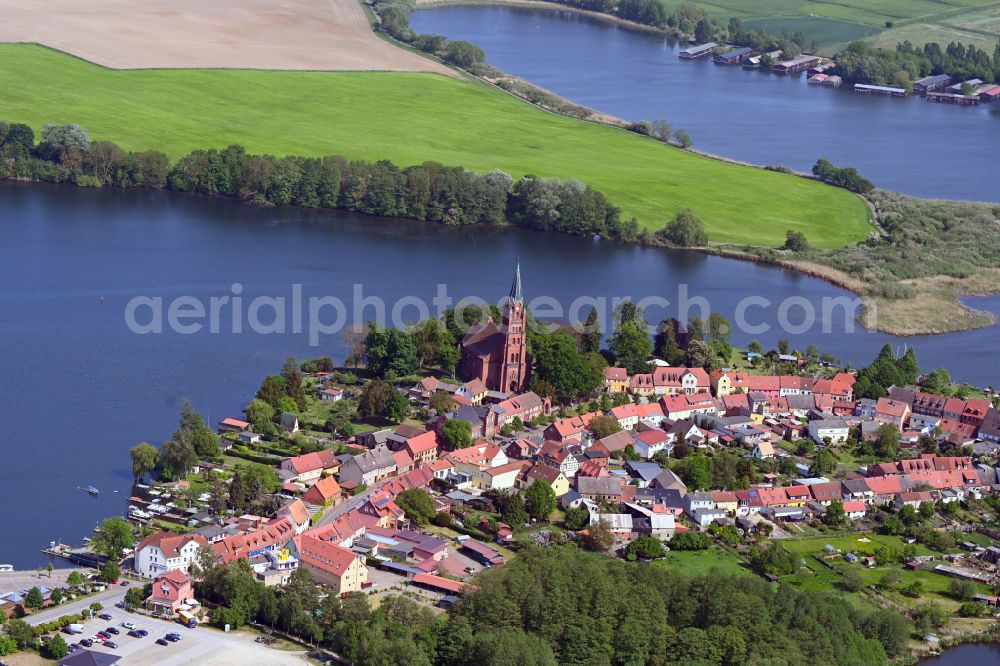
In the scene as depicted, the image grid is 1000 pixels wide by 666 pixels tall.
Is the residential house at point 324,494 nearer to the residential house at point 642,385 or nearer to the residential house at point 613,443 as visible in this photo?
the residential house at point 613,443

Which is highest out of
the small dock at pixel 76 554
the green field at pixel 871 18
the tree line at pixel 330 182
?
the green field at pixel 871 18

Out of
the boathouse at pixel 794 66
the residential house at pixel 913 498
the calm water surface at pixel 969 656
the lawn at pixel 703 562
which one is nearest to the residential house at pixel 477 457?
the lawn at pixel 703 562

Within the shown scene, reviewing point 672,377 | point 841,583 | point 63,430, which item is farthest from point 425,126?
point 841,583

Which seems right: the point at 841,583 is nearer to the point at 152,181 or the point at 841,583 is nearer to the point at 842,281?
the point at 842,281

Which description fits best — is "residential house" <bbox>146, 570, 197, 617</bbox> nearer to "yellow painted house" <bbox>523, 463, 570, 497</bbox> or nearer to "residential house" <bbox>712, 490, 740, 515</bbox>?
"yellow painted house" <bbox>523, 463, 570, 497</bbox>

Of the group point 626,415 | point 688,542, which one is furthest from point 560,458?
point 688,542

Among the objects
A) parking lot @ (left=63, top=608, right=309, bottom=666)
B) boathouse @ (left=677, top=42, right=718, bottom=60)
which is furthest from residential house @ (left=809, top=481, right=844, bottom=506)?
boathouse @ (left=677, top=42, right=718, bottom=60)
